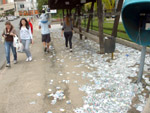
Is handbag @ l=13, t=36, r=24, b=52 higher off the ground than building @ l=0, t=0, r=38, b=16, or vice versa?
building @ l=0, t=0, r=38, b=16

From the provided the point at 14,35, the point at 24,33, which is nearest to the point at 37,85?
the point at 14,35

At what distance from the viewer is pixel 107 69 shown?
17.1 feet

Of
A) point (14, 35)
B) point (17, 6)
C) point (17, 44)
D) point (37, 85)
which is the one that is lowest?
point (37, 85)

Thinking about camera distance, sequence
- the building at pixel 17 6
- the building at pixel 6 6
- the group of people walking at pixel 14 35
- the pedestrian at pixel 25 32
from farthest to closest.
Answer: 1. the building at pixel 6 6
2. the building at pixel 17 6
3. the pedestrian at pixel 25 32
4. the group of people walking at pixel 14 35

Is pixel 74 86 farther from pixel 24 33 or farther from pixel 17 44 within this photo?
pixel 24 33

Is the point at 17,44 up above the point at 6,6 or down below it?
below

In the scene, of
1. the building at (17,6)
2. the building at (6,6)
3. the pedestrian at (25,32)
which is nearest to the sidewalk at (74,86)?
the pedestrian at (25,32)

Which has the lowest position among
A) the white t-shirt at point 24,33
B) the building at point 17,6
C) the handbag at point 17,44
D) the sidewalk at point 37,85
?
the sidewalk at point 37,85

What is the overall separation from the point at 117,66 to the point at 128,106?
7.49 ft

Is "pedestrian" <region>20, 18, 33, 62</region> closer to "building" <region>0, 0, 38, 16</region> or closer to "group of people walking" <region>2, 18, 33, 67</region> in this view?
"group of people walking" <region>2, 18, 33, 67</region>

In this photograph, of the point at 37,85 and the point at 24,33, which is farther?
the point at 24,33

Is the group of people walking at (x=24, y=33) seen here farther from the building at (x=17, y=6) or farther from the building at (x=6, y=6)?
the building at (x=6, y=6)

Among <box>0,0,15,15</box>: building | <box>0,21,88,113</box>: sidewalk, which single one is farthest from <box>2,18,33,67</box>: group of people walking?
<box>0,0,15,15</box>: building

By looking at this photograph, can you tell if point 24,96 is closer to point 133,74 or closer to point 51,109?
point 51,109
